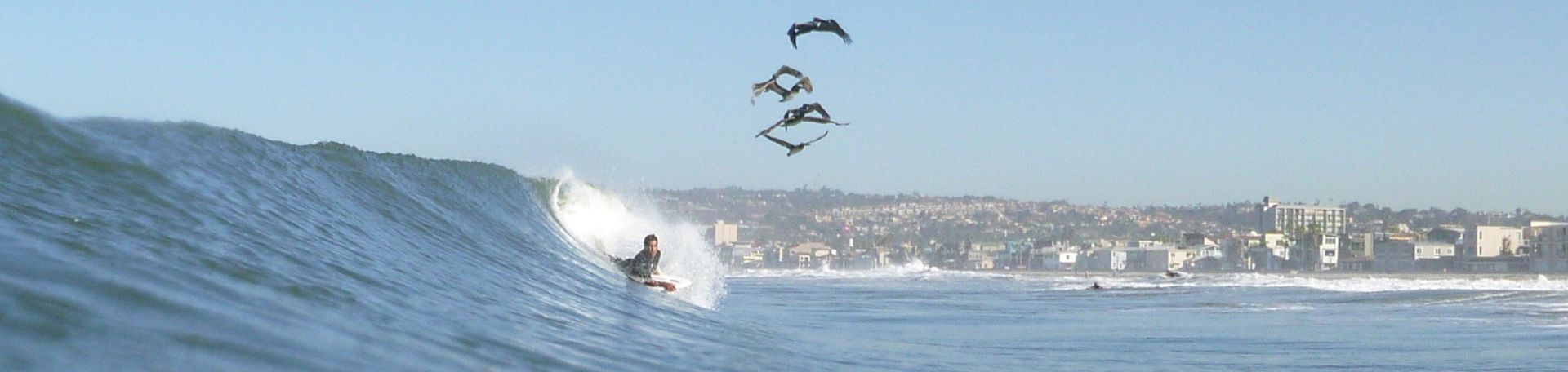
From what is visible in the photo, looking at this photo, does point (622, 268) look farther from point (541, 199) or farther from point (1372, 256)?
point (1372, 256)

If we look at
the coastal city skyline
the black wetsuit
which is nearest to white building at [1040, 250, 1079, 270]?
the coastal city skyline

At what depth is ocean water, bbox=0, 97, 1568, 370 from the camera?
8297 millimetres

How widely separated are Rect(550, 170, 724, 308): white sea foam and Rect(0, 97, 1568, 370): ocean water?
3.9 inches

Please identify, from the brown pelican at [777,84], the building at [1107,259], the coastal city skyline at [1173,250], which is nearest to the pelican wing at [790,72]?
the brown pelican at [777,84]

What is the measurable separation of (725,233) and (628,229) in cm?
12148

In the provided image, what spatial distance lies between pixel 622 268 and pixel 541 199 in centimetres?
889

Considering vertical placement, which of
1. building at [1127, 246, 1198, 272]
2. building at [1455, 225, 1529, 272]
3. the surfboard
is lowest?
the surfboard

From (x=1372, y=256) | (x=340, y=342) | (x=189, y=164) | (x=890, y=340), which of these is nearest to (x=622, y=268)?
(x=890, y=340)

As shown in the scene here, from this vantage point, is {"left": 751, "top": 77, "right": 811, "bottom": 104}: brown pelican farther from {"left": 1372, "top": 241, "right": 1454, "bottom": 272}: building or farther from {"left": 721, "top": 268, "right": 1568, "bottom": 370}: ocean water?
{"left": 1372, "top": 241, "right": 1454, "bottom": 272}: building

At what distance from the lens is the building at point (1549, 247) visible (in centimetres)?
11350

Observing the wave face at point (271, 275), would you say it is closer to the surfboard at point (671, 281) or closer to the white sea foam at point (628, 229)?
the surfboard at point (671, 281)

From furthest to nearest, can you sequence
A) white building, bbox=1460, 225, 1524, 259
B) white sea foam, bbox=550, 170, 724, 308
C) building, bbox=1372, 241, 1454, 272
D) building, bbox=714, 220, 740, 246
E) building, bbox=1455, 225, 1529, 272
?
1. building, bbox=714, 220, 740, 246
2. white building, bbox=1460, 225, 1524, 259
3. building, bbox=1372, 241, 1454, 272
4. building, bbox=1455, 225, 1529, 272
5. white sea foam, bbox=550, 170, 724, 308

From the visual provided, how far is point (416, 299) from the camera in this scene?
39.9 ft

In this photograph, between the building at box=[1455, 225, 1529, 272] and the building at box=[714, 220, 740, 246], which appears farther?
the building at box=[714, 220, 740, 246]
